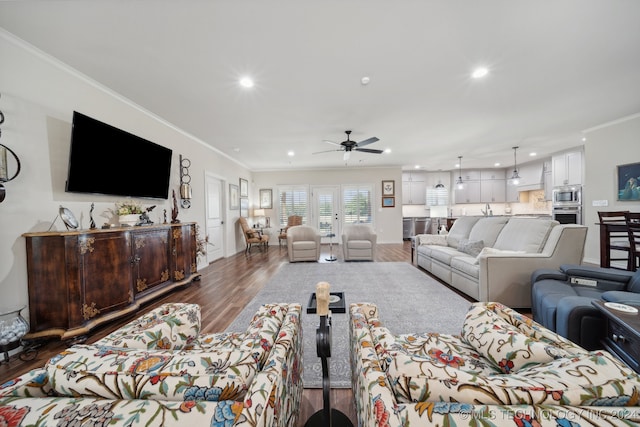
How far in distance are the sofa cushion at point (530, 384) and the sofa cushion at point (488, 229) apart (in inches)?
131

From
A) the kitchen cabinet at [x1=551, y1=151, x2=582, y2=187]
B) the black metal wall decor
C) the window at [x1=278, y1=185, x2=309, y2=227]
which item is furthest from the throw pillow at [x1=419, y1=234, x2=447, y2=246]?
the black metal wall decor

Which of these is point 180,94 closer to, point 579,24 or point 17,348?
point 17,348

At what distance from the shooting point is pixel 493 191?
322 inches

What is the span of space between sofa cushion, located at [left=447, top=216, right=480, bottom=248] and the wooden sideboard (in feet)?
15.6

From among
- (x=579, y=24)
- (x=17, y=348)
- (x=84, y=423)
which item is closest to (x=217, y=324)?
(x=17, y=348)

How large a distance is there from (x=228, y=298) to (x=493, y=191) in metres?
9.05

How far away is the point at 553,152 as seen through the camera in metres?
6.06

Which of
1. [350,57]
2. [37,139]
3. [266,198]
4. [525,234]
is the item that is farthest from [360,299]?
[266,198]

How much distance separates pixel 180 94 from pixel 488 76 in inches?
140

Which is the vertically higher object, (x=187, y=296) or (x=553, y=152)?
(x=553, y=152)

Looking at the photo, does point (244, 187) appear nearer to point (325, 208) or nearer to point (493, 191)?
point (325, 208)

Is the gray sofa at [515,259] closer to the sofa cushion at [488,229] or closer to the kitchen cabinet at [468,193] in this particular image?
the sofa cushion at [488,229]

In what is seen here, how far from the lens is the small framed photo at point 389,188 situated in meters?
7.65

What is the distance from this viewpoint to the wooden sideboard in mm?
2020
